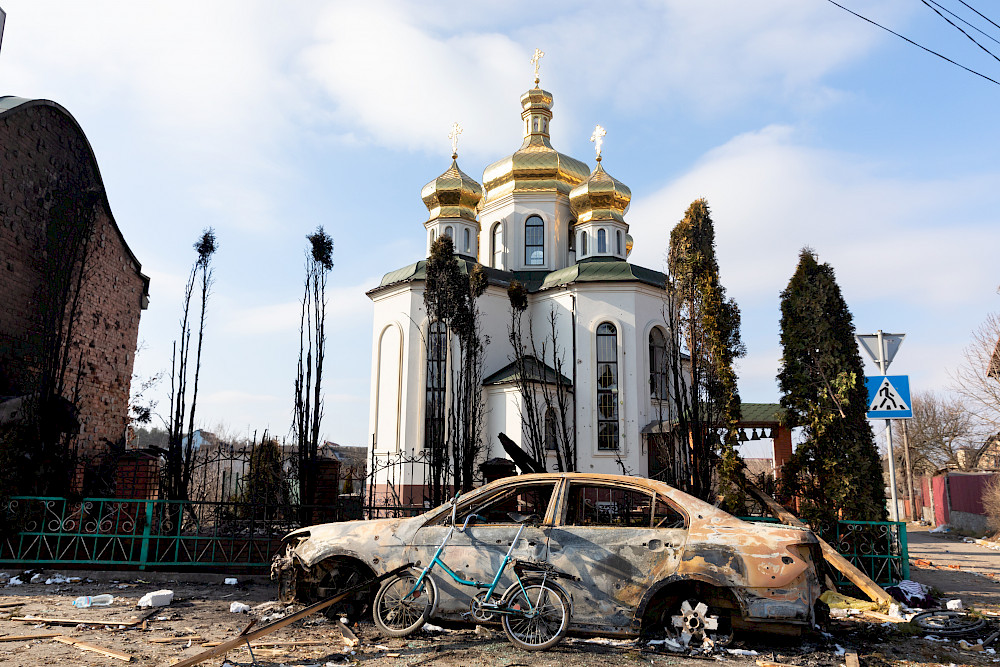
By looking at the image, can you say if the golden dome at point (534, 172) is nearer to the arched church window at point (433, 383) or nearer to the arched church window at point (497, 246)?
the arched church window at point (497, 246)

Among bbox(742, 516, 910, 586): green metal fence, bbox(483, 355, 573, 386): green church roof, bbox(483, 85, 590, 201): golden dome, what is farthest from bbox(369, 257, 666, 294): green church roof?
bbox(742, 516, 910, 586): green metal fence

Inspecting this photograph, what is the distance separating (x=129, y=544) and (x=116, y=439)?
21.1 feet

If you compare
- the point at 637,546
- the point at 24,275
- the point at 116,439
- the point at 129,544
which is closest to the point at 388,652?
the point at 637,546

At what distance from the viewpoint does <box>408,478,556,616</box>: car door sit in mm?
6086

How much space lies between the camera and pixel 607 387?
79.7ft

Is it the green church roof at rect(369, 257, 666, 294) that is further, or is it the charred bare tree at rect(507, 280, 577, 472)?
the green church roof at rect(369, 257, 666, 294)

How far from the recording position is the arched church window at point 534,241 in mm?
29869

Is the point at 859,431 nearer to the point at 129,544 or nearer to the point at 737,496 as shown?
the point at 737,496

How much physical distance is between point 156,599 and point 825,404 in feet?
29.9

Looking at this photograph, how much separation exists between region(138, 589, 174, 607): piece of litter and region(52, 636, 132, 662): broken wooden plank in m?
1.41

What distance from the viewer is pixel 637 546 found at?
19.3 feet

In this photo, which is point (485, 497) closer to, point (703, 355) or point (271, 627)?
point (271, 627)

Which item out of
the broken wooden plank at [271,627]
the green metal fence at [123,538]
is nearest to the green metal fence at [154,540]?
the green metal fence at [123,538]

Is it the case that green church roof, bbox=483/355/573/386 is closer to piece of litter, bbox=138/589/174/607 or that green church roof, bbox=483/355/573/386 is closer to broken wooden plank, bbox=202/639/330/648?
piece of litter, bbox=138/589/174/607
